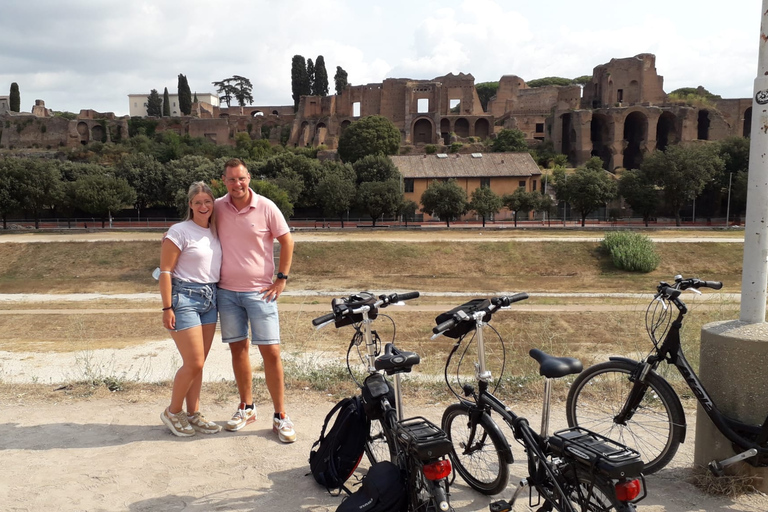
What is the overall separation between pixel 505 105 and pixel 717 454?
72.6 metres

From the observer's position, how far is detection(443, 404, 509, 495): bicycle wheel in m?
3.51

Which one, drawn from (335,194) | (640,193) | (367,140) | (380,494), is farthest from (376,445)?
(367,140)

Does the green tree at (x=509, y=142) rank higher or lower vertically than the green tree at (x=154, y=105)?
lower

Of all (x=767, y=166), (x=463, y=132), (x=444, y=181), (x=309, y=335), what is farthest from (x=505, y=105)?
(x=767, y=166)

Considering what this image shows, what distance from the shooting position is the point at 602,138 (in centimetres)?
6188

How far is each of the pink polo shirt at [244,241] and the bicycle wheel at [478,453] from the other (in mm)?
1838

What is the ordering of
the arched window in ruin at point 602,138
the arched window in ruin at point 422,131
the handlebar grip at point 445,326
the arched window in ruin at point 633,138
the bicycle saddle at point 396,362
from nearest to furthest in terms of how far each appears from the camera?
the bicycle saddle at point 396,362 < the handlebar grip at point 445,326 < the arched window in ruin at point 602,138 < the arched window in ruin at point 633,138 < the arched window in ruin at point 422,131

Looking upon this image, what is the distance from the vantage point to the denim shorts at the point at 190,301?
445cm

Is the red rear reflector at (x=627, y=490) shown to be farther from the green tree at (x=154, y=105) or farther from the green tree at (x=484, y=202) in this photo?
the green tree at (x=154, y=105)

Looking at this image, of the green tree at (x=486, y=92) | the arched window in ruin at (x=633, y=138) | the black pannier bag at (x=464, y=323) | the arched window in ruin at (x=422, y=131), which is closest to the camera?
the black pannier bag at (x=464, y=323)

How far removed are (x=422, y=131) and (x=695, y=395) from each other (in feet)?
224

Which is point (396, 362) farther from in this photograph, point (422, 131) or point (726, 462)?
point (422, 131)

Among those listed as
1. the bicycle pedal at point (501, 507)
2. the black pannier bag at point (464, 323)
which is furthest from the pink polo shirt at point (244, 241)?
the bicycle pedal at point (501, 507)

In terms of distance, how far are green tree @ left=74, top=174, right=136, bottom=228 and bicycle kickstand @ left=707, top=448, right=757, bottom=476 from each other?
142ft
